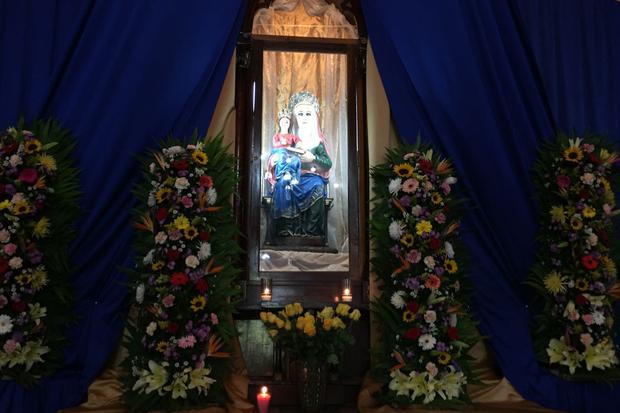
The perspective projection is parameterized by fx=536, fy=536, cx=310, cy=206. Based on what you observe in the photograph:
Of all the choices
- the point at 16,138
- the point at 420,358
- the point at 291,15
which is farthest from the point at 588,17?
the point at 16,138

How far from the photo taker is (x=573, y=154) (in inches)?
140

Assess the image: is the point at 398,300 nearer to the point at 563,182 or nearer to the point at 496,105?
the point at 563,182

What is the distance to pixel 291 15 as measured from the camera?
428cm

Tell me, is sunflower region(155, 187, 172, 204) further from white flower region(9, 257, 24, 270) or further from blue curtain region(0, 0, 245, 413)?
white flower region(9, 257, 24, 270)

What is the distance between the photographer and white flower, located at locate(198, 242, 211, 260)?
313 centimetres

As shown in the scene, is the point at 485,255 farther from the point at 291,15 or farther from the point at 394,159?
the point at 291,15

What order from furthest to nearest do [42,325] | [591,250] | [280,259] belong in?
[280,259]
[591,250]
[42,325]

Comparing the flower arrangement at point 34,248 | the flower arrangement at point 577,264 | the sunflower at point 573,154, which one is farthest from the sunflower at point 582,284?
the flower arrangement at point 34,248

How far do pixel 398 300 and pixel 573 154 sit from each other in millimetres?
1556

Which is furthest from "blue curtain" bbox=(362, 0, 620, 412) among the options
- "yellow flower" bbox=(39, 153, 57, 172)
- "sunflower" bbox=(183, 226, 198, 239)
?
"yellow flower" bbox=(39, 153, 57, 172)

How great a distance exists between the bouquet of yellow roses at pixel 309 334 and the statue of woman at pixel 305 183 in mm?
995

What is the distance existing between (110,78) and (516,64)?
113 inches

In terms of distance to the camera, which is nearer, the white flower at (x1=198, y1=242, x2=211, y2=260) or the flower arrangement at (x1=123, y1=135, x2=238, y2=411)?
the flower arrangement at (x1=123, y1=135, x2=238, y2=411)

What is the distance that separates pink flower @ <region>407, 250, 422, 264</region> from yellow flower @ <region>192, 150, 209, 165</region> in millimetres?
1367
